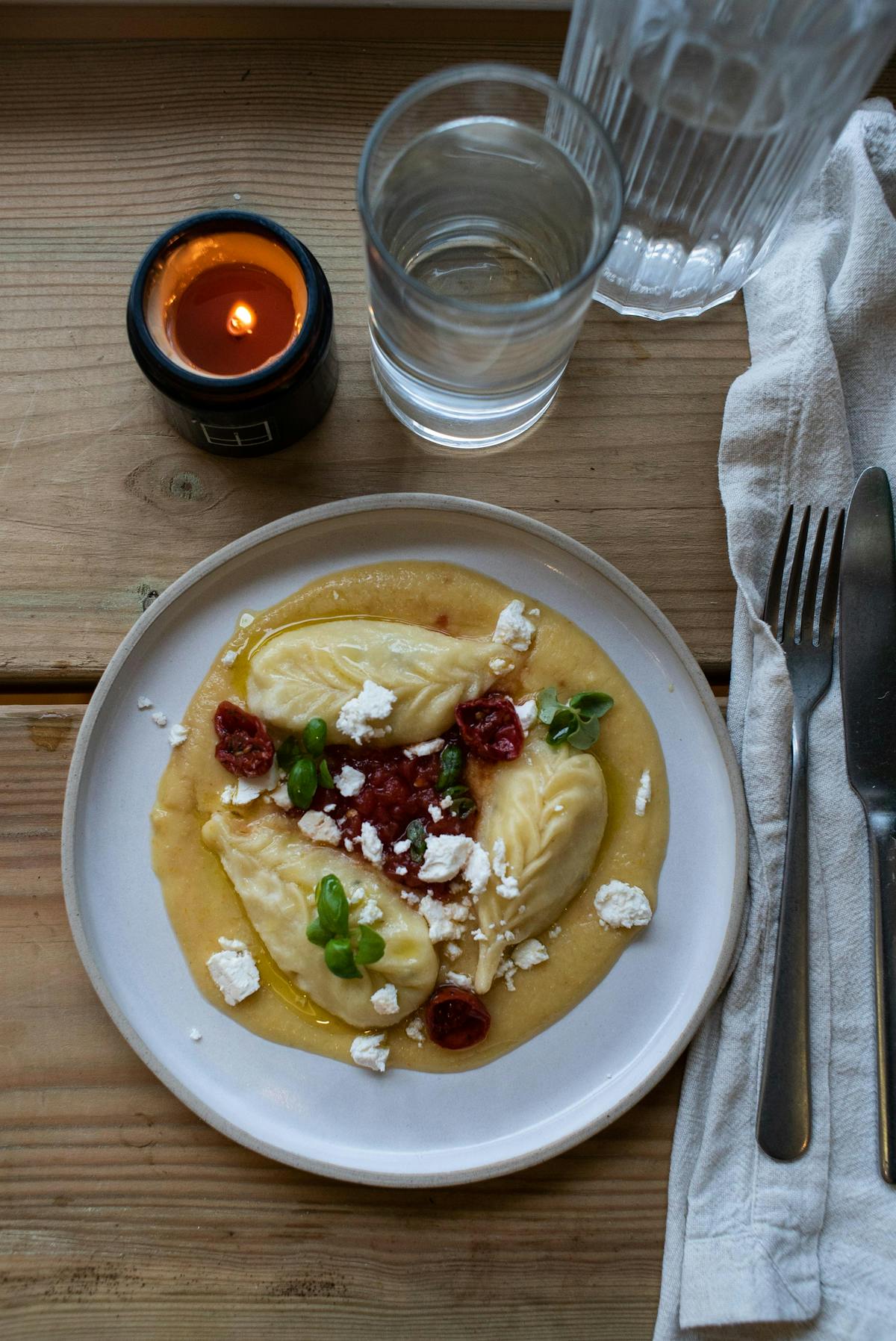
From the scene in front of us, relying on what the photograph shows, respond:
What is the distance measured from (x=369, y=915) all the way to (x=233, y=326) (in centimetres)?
100

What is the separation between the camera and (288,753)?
5.21 ft

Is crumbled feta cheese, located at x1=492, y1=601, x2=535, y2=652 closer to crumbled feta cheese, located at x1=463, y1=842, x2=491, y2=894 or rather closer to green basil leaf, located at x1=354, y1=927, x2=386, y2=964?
A: crumbled feta cheese, located at x1=463, y1=842, x2=491, y2=894

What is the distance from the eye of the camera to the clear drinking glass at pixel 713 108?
1.30 m

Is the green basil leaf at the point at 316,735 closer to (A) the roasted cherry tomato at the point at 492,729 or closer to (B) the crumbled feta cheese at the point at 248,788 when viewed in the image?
(B) the crumbled feta cheese at the point at 248,788

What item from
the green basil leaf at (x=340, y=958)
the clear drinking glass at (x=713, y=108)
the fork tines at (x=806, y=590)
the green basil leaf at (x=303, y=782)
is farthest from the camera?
the fork tines at (x=806, y=590)

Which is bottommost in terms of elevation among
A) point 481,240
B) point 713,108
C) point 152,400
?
point 152,400

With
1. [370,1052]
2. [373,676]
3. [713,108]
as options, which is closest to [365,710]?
[373,676]

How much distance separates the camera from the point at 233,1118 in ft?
4.95

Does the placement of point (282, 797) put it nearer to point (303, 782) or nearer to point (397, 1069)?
point (303, 782)

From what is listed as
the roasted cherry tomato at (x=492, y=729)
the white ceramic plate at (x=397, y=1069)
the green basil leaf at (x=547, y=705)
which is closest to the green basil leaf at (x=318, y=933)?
the white ceramic plate at (x=397, y=1069)

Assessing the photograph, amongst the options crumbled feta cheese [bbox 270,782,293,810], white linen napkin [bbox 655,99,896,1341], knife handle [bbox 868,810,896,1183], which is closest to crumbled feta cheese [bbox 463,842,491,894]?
crumbled feta cheese [bbox 270,782,293,810]

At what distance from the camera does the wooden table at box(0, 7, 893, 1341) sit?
5.22 ft

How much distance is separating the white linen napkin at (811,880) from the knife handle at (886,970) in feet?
0.07

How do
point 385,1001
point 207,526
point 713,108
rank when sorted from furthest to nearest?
point 207,526, point 385,1001, point 713,108
